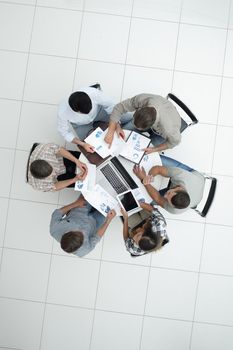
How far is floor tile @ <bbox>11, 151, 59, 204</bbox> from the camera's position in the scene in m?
3.66

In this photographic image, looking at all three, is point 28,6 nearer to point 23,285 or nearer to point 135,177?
point 135,177

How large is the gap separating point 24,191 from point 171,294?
1.84m

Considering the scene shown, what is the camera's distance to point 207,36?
3678 mm

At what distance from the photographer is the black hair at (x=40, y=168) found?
2.65 m

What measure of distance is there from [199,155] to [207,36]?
1234 millimetres

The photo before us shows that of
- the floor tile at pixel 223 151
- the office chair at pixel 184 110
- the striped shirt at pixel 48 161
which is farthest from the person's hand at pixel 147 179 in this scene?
the floor tile at pixel 223 151

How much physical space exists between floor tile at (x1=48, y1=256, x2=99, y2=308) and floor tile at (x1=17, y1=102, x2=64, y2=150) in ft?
4.00

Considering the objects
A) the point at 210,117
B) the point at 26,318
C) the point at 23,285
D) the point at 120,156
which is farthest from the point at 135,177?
the point at 26,318

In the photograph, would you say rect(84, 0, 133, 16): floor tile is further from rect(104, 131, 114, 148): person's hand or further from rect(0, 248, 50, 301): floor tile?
rect(0, 248, 50, 301): floor tile

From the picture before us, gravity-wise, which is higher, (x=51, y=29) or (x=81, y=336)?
(x=51, y=29)

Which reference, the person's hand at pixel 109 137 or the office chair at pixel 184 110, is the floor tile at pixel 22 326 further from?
the office chair at pixel 184 110

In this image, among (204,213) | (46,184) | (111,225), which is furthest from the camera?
(111,225)

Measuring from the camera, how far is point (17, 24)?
3697 millimetres

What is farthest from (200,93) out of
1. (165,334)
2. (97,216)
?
(165,334)
